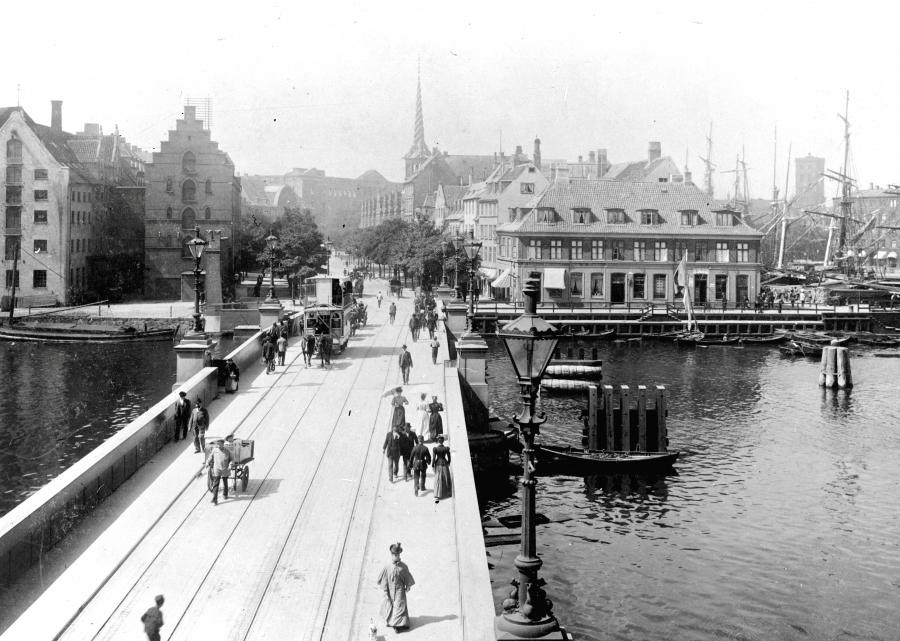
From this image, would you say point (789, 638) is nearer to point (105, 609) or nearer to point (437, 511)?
point (437, 511)

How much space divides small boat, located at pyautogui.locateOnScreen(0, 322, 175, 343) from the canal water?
33.0 metres

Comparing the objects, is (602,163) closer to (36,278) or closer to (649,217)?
(649,217)

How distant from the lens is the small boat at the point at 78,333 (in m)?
71.4

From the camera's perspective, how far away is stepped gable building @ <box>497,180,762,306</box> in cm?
8756

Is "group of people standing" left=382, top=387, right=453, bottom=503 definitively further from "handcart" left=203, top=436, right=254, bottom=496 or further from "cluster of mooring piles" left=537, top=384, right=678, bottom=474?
"cluster of mooring piles" left=537, top=384, right=678, bottom=474

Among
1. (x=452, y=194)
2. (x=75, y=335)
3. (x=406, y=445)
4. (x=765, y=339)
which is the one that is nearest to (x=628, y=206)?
(x=765, y=339)

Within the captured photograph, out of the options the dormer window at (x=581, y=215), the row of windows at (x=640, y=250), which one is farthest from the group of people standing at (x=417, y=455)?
the dormer window at (x=581, y=215)

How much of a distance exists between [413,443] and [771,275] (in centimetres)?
10719

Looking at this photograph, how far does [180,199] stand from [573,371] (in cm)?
5159

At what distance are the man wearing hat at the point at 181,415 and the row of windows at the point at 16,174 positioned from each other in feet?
216

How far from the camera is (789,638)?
22.1m

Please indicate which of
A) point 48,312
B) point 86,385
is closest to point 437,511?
point 86,385

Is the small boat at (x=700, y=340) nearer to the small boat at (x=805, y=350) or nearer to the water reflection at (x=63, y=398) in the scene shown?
the small boat at (x=805, y=350)

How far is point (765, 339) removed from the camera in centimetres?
7756
